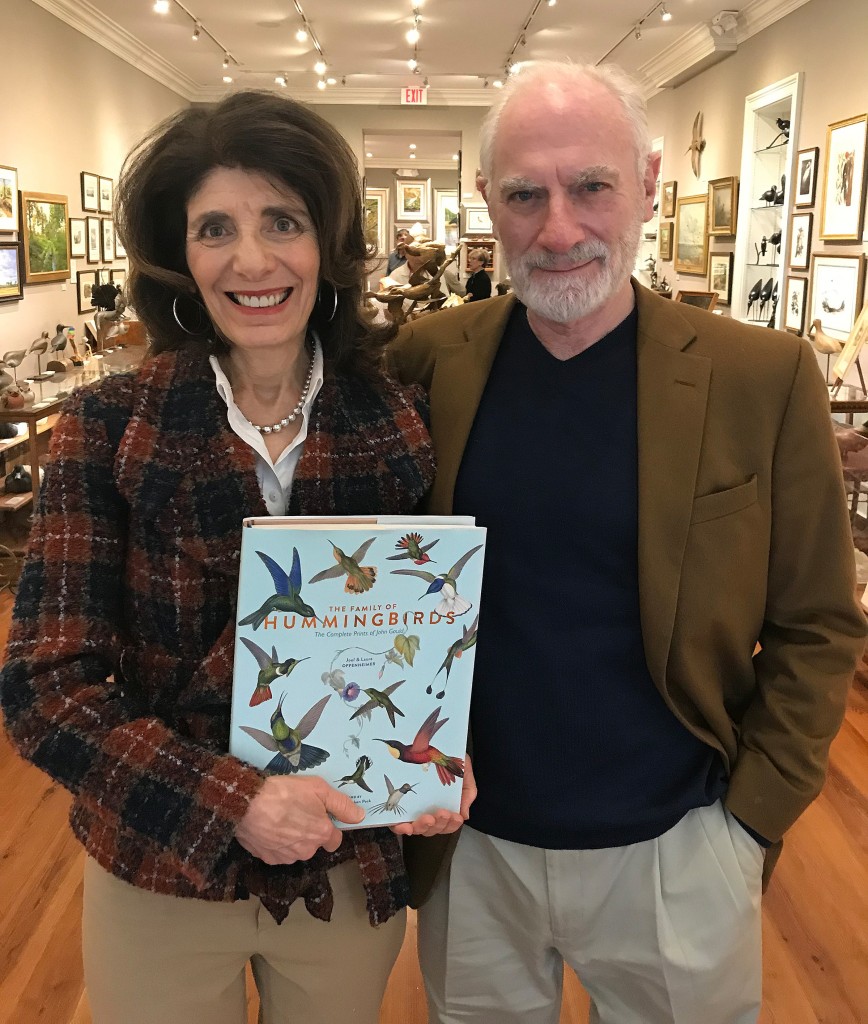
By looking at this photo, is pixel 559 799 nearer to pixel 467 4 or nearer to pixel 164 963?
pixel 164 963

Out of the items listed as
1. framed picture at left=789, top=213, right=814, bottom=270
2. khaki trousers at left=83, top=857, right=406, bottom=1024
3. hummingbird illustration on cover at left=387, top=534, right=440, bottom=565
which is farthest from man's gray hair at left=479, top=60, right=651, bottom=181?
framed picture at left=789, top=213, right=814, bottom=270

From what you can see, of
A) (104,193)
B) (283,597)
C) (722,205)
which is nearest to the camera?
(283,597)

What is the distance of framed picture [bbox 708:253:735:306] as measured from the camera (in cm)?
792

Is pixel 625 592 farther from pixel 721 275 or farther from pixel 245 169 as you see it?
pixel 721 275

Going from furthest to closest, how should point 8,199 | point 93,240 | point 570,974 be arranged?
point 93,240
point 8,199
point 570,974

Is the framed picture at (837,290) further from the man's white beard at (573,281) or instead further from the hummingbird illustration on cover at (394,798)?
the hummingbird illustration on cover at (394,798)

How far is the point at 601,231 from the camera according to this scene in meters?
1.33

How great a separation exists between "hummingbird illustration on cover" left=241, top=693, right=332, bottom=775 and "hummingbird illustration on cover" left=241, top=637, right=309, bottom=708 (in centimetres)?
2

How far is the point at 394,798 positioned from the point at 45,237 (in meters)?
7.20

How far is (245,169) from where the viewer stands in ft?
3.79

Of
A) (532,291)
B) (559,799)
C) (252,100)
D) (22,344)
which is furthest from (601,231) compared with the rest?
(22,344)

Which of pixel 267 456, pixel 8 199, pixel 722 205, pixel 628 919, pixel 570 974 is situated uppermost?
pixel 722 205

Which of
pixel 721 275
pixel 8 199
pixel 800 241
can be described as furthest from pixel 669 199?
pixel 8 199

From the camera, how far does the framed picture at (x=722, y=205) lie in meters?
7.65
